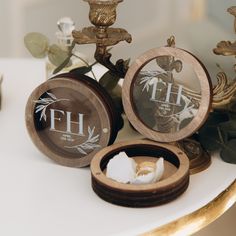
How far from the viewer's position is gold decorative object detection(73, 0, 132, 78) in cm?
94

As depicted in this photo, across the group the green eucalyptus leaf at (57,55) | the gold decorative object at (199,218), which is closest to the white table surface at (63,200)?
the gold decorative object at (199,218)

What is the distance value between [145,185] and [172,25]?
1.36ft

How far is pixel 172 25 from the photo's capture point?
3.82 feet

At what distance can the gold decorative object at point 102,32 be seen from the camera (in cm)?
94

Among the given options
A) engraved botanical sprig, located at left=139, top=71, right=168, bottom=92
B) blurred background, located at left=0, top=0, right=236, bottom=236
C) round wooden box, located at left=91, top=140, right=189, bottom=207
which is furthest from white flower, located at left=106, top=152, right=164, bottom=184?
blurred background, located at left=0, top=0, right=236, bottom=236

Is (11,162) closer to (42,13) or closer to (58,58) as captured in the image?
(58,58)

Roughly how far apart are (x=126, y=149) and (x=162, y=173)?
82 mm

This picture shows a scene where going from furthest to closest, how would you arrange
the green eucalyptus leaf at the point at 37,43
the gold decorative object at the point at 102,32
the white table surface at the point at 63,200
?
the green eucalyptus leaf at the point at 37,43, the gold decorative object at the point at 102,32, the white table surface at the point at 63,200

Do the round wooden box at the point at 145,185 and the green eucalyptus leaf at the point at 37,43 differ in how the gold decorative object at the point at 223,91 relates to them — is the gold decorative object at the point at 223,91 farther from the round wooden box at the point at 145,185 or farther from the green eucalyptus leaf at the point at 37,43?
the green eucalyptus leaf at the point at 37,43

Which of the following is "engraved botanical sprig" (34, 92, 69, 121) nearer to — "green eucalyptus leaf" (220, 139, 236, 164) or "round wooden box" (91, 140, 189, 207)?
"round wooden box" (91, 140, 189, 207)

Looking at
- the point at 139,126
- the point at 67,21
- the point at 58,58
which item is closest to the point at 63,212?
the point at 139,126

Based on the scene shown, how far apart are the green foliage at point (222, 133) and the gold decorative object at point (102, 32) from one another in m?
0.18

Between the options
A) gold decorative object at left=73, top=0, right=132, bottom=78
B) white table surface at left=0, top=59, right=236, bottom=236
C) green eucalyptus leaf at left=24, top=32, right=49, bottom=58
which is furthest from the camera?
green eucalyptus leaf at left=24, top=32, right=49, bottom=58

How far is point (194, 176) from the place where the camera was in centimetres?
94
